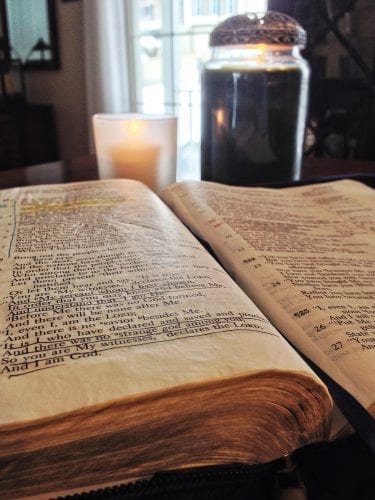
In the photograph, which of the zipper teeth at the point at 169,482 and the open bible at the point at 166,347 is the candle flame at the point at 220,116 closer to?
the open bible at the point at 166,347

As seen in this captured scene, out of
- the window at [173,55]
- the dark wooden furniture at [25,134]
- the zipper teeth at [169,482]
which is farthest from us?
the dark wooden furniture at [25,134]

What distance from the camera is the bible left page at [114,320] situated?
184 millimetres

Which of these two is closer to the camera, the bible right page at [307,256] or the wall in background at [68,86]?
the bible right page at [307,256]

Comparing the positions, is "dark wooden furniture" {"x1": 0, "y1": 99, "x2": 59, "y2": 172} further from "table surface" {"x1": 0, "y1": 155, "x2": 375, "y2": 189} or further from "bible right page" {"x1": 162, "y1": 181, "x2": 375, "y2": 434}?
"bible right page" {"x1": 162, "y1": 181, "x2": 375, "y2": 434}

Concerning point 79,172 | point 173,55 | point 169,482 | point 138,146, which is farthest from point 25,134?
point 169,482

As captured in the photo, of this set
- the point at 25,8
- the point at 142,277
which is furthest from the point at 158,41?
the point at 142,277

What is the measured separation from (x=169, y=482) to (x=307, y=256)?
0.20 metres

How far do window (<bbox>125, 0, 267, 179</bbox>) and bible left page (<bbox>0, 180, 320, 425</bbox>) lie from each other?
1434mm

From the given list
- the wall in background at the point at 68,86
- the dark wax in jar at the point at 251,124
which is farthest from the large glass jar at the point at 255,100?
the wall in background at the point at 68,86

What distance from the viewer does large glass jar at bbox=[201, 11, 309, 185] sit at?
1.71 feet

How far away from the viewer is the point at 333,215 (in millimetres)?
433

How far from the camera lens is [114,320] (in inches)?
9.0

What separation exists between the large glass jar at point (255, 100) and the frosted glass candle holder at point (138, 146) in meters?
0.05

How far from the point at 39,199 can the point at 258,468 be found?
1.15ft
